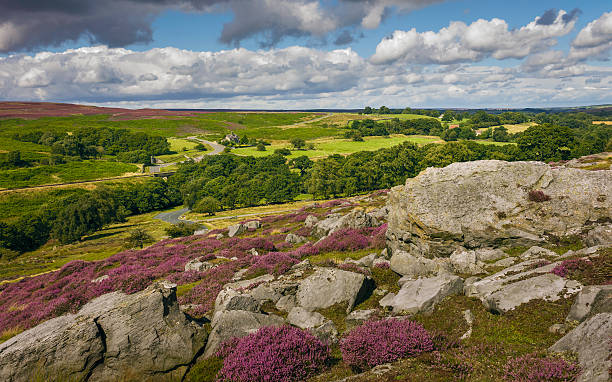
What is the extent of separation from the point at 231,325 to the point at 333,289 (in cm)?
580

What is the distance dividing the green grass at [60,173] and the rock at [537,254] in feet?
632

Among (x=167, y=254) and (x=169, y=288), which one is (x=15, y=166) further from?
(x=169, y=288)

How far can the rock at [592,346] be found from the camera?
730 centimetres

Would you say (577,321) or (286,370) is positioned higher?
(577,321)

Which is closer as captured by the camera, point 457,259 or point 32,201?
point 457,259

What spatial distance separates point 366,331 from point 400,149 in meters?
170

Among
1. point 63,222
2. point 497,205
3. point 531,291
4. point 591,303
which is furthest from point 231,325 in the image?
point 63,222

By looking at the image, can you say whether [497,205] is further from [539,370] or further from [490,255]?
[539,370]

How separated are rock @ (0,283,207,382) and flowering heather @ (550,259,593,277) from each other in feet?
50.2

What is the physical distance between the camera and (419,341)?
10.4m

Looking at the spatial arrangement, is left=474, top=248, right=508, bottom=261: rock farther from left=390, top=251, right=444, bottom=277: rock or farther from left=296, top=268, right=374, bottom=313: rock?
left=296, top=268, right=374, bottom=313: rock

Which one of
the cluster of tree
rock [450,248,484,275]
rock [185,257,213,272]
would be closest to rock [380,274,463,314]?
rock [450,248,484,275]

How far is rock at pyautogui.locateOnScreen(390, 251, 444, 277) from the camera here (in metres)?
18.2

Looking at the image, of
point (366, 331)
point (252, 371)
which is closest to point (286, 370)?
point (252, 371)
